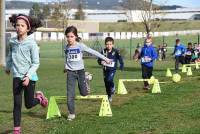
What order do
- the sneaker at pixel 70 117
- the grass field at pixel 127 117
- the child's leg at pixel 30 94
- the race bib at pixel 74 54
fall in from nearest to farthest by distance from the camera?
the child's leg at pixel 30 94, the grass field at pixel 127 117, the sneaker at pixel 70 117, the race bib at pixel 74 54

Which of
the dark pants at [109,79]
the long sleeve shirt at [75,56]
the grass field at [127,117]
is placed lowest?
the grass field at [127,117]

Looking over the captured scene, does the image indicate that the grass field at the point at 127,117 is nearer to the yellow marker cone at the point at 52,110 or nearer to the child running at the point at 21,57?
the yellow marker cone at the point at 52,110

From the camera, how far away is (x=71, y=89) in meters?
10.2

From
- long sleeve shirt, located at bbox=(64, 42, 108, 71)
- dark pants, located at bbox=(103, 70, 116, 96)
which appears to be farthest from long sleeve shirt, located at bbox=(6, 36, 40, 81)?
dark pants, located at bbox=(103, 70, 116, 96)

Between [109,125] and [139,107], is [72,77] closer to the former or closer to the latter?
[109,125]

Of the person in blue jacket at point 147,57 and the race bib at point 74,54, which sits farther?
the person in blue jacket at point 147,57

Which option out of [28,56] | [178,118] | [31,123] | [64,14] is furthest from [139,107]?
[64,14]

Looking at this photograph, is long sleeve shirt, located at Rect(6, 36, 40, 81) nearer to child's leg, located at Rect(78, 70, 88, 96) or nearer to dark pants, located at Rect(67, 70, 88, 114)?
dark pants, located at Rect(67, 70, 88, 114)

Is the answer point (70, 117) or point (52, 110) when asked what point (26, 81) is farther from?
point (52, 110)

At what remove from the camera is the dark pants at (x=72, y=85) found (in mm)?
10148

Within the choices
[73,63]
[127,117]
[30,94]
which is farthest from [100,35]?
[30,94]

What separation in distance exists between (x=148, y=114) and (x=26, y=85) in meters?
3.14

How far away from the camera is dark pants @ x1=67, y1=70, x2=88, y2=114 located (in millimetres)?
10148

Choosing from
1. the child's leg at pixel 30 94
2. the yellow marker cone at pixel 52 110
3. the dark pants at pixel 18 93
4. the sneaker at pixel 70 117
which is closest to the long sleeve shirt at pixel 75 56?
the yellow marker cone at pixel 52 110
